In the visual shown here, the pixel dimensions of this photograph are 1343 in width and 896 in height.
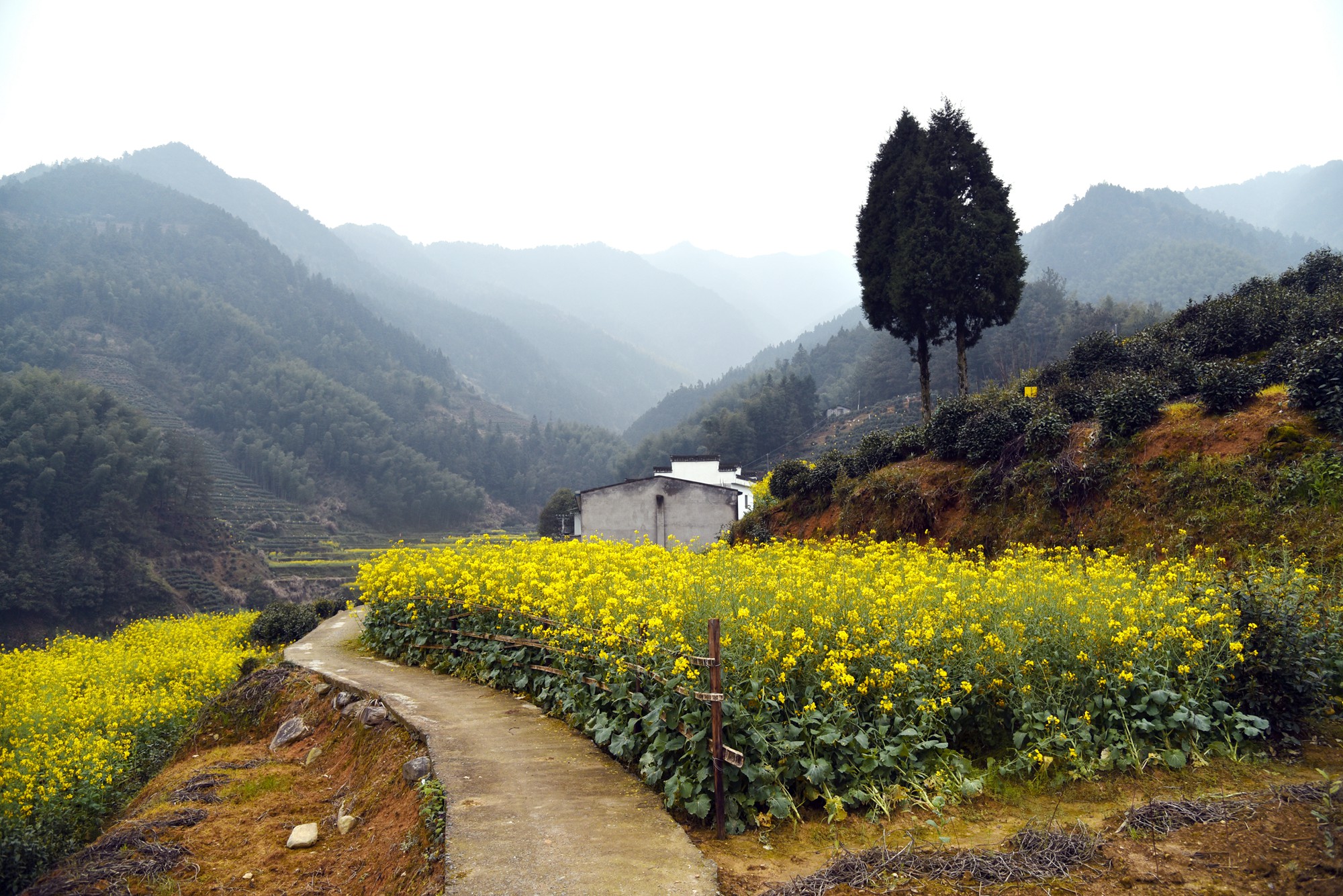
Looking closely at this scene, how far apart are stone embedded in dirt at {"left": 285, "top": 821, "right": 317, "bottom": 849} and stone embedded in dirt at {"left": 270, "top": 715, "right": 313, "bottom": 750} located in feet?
9.64

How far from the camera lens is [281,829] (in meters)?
6.21

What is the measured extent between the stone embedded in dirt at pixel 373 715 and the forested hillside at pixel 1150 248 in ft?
428

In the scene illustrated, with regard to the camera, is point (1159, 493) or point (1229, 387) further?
point (1229, 387)

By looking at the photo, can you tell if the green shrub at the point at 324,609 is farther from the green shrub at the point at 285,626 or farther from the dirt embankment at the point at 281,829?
the dirt embankment at the point at 281,829

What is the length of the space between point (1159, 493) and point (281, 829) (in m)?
11.6

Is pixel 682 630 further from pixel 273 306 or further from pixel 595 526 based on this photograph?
pixel 273 306

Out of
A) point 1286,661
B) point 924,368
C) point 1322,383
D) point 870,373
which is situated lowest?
point 1286,661

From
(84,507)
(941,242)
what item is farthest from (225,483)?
(941,242)

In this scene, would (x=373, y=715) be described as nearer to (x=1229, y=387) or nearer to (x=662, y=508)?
(x=1229, y=387)

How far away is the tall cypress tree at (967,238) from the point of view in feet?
69.3

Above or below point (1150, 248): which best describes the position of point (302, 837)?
below

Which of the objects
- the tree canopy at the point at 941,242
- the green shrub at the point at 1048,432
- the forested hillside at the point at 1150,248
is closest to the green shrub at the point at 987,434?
the green shrub at the point at 1048,432

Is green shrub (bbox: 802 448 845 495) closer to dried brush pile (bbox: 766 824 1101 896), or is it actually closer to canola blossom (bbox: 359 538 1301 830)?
canola blossom (bbox: 359 538 1301 830)

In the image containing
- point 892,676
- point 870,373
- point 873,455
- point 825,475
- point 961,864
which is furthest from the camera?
point 870,373
